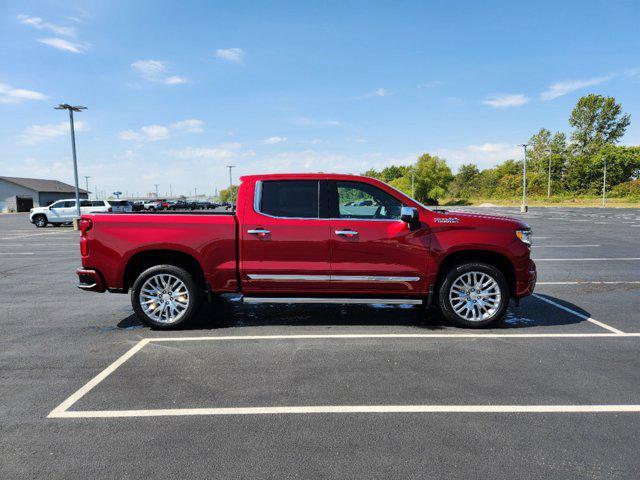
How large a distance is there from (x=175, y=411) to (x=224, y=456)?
0.81m

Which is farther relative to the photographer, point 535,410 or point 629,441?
point 535,410

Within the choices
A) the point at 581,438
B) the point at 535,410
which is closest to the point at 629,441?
the point at 581,438

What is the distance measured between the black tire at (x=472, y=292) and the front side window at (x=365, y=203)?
3.41ft

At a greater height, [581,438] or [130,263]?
[130,263]

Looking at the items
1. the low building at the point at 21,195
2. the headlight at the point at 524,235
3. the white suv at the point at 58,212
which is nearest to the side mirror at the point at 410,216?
the headlight at the point at 524,235

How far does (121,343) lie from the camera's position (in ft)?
17.1

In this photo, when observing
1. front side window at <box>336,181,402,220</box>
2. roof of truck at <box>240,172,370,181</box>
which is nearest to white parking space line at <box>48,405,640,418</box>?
front side window at <box>336,181,402,220</box>

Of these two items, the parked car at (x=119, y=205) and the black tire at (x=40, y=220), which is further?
the parked car at (x=119, y=205)

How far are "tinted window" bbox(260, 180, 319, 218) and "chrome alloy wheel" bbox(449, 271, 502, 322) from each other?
2.08 meters

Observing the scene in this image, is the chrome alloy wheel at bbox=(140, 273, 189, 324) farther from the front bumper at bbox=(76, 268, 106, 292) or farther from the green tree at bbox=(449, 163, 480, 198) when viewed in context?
the green tree at bbox=(449, 163, 480, 198)

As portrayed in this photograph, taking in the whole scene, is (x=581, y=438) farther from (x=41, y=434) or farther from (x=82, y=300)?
(x=82, y=300)

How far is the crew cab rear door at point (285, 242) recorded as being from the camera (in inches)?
218

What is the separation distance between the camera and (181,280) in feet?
18.7

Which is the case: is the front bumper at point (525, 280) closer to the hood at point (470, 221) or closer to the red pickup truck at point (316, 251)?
the red pickup truck at point (316, 251)
